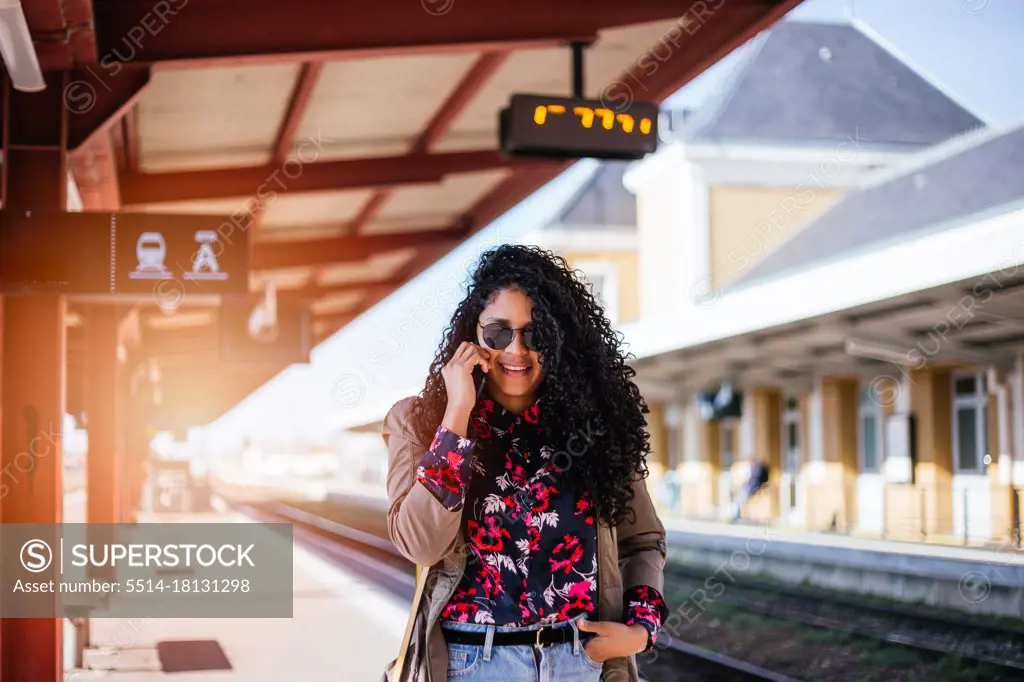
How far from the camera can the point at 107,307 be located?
9.71 metres

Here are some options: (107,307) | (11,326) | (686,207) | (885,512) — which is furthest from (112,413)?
(686,207)

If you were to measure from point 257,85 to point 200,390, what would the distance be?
19.9m

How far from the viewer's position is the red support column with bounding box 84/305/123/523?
9875 mm

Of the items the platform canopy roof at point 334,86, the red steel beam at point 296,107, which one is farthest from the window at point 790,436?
the red steel beam at point 296,107

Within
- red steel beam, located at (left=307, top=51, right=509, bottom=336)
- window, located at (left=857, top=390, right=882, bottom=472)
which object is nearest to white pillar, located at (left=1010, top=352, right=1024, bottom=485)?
window, located at (left=857, top=390, right=882, bottom=472)

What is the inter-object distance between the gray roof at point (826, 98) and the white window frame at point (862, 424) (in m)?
13.1

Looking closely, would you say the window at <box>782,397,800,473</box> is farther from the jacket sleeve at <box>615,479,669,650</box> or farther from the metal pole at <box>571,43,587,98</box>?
the jacket sleeve at <box>615,479,669,650</box>

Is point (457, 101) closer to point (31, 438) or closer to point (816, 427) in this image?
point (31, 438)

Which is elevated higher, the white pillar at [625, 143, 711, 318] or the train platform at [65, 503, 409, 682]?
the white pillar at [625, 143, 711, 318]

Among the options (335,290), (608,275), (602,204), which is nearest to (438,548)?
(335,290)

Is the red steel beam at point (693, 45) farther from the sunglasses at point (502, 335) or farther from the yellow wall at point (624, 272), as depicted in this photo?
the yellow wall at point (624, 272)

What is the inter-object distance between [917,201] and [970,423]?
20.4 feet

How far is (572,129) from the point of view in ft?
23.4

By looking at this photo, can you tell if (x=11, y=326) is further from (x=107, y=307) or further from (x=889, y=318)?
(x=889, y=318)
